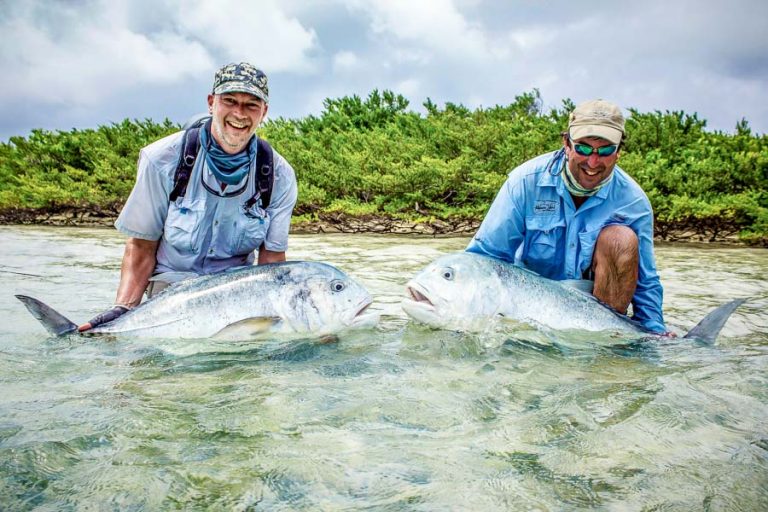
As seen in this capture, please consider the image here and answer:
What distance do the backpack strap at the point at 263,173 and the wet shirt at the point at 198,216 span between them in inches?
1.2

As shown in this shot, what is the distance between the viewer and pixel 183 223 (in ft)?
12.1

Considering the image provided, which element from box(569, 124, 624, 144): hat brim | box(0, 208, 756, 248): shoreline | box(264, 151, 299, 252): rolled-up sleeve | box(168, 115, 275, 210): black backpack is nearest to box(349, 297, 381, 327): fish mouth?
box(264, 151, 299, 252): rolled-up sleeve

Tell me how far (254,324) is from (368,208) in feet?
33.6

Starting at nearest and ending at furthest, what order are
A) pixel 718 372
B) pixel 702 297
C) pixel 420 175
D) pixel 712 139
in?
pixel 718 372, pixel 702 297, pixel 712 139, pixel 420 175

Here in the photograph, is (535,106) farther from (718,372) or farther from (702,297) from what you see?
(718,372)

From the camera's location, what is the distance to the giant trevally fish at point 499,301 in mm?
3203

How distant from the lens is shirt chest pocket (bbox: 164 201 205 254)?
12.1ft

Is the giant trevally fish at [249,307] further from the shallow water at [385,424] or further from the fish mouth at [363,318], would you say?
the shallow water at [385,424]

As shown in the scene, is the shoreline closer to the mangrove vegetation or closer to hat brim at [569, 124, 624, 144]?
the mangrove vegetation

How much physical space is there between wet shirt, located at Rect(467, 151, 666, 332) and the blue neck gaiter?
155 cm

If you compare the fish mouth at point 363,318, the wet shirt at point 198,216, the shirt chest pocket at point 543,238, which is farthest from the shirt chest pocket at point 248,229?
the shirt chest pocket at point 543,238

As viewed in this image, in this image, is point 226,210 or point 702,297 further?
point 702,297

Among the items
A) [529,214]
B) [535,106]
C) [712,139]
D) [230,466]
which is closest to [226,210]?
[529,214]

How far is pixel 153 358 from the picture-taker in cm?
302
